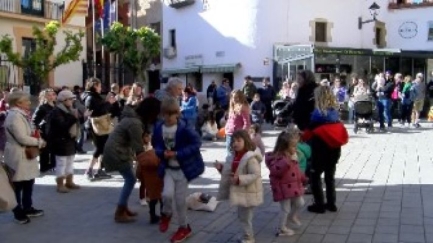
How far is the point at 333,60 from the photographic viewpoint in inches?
1060

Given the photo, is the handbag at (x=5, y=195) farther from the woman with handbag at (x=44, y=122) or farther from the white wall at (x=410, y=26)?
the white wall at (x=410, y=26)

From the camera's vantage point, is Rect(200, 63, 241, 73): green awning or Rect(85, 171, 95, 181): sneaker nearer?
Rect(85, 171, 95, 181): sneaker

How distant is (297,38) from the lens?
28.3m

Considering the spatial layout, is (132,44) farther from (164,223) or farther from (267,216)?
(164,223)

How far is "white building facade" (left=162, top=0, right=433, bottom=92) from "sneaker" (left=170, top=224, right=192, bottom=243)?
20154mm

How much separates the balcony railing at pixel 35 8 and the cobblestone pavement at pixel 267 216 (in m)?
16.6

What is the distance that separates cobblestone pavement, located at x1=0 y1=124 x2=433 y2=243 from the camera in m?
6.43

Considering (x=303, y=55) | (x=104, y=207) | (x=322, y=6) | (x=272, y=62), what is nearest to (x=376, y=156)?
(x=104, y=207)

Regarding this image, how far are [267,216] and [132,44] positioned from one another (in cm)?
2478

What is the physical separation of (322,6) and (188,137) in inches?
936

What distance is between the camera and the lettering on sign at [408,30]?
3022cm

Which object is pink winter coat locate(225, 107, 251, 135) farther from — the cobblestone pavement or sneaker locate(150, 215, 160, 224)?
sneaker locate(150, 215, 160, 224)

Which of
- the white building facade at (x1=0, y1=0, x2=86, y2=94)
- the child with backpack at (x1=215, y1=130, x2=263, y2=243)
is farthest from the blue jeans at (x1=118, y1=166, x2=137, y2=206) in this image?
the white building facade at (x1=0, y1=0, x2=86, y2=94)

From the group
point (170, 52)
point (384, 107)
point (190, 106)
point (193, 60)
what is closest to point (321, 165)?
point (190, 106)
